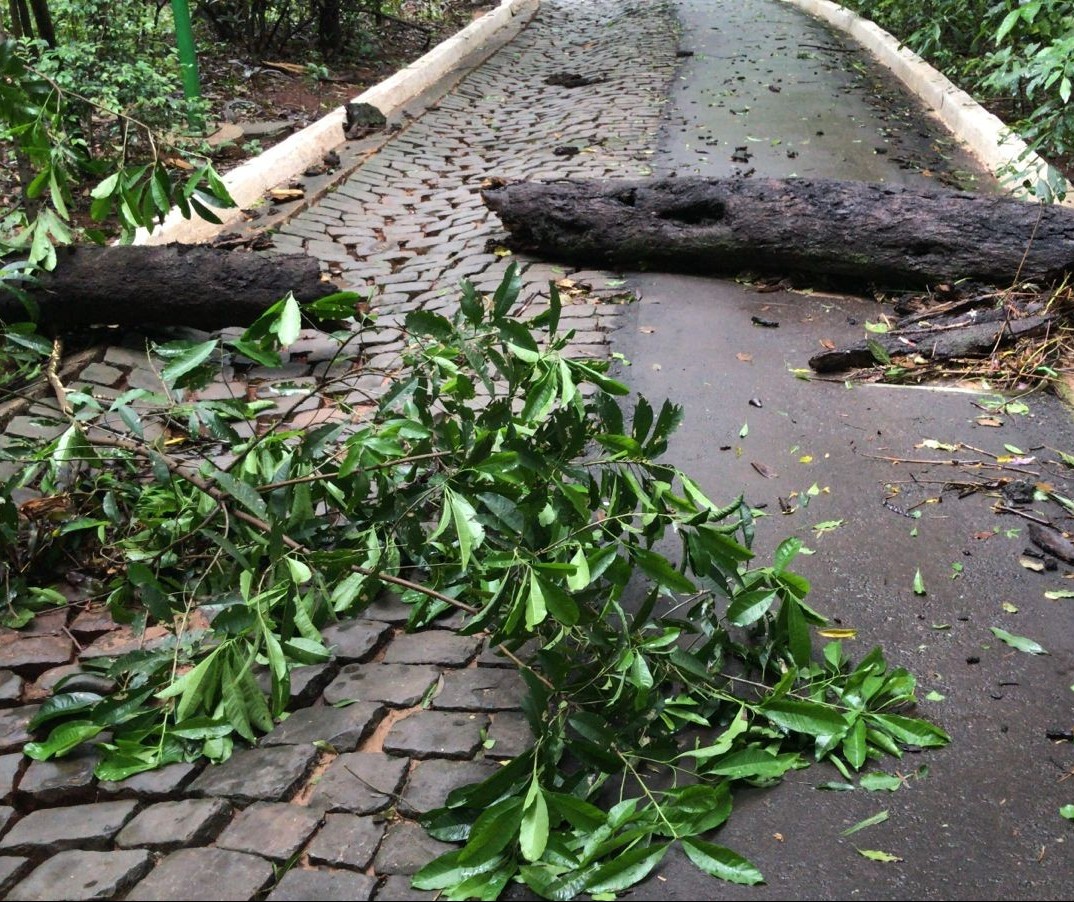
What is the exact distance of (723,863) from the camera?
2.29 m

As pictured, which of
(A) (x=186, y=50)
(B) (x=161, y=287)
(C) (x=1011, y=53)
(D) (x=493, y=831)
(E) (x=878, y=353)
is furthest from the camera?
(A) (x=186, y=50)

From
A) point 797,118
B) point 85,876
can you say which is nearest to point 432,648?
point 85,876

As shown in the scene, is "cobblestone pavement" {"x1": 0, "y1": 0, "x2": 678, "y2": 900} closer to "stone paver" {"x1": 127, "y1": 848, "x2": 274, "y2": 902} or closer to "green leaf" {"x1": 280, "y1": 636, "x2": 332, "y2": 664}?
"stone paver" {"x1": 127, "y1": 848, "x2": 274, "y2": 902}

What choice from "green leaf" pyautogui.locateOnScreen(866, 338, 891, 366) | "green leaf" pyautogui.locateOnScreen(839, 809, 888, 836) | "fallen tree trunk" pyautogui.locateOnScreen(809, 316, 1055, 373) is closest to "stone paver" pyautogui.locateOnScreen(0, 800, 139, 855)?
"green leaf" pyautogui.locateOnScreen(839, 809, 888, 836)

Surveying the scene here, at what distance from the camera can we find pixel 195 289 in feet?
16.5

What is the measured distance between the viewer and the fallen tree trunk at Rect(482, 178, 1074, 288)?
5.28 metres

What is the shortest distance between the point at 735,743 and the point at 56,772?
6.10ft

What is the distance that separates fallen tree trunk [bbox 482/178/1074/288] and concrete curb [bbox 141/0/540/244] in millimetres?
1981

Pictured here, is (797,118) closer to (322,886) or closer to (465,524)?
(465,524)

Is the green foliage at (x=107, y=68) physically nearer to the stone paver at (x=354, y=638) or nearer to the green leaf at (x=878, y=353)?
the stone paver at (x=354, y=638)

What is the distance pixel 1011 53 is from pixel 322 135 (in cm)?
545

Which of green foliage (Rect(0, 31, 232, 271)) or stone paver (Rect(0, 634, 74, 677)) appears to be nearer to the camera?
stone paver (Rect(0, 634, 74, 677))

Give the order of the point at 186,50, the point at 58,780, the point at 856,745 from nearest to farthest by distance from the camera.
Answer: the point at 856,745
the point at 58,780
the point at 186,50

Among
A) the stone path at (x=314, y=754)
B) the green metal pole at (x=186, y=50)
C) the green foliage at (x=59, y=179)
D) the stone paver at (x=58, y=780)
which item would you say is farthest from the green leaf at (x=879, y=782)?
the green metal pole at (x=186, y=50)
